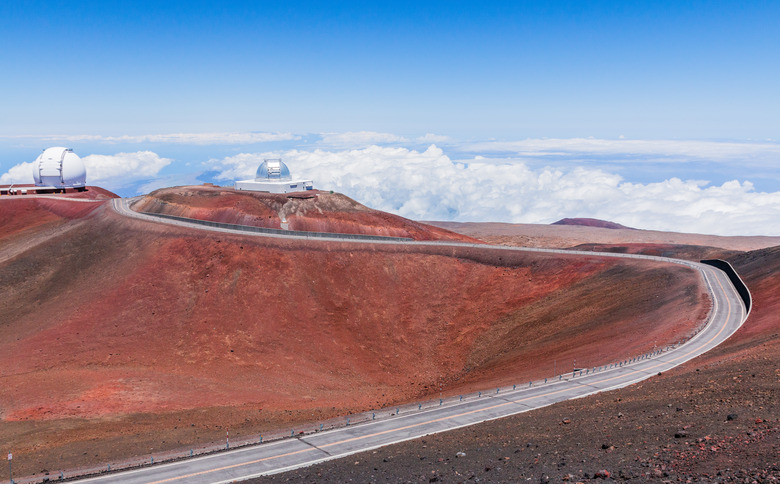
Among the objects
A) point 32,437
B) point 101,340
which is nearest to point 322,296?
point 101,340

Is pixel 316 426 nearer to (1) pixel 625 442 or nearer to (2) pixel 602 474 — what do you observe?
(1) pixel 625 442

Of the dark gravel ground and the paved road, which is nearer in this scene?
Result: the dark gravel ground

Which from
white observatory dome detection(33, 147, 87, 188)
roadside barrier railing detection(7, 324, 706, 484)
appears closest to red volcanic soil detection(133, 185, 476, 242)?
white observatory dome detection(33, 147, 87, 188)

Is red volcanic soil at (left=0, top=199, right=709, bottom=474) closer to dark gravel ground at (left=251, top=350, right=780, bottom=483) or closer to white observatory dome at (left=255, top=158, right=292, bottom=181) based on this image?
dark gravel ground at (left=251, top=350, right=780, bottom=483)

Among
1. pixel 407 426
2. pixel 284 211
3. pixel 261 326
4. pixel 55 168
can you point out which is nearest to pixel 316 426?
pixel 407 426

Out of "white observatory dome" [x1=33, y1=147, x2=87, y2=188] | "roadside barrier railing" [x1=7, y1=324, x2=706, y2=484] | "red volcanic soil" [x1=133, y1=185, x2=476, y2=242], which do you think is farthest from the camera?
"white observatory dome" [x1=33, y1=147, x2=87, y2=188]
